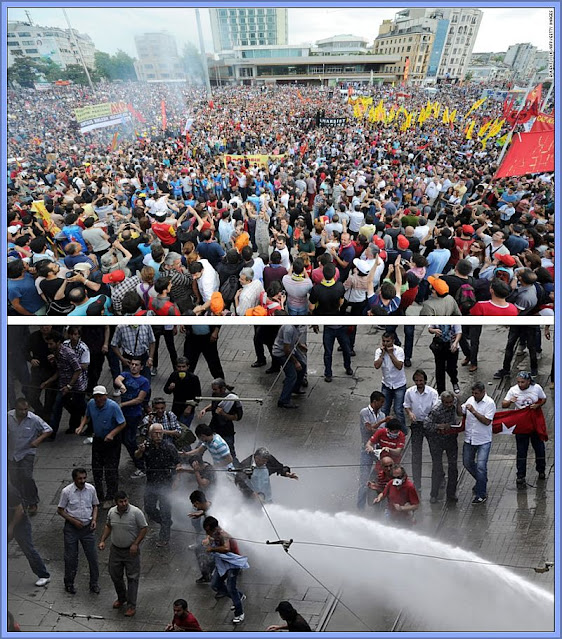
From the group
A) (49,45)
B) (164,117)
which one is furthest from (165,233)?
(164,117)

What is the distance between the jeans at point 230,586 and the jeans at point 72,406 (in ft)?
5.31

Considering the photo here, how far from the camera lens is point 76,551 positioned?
444 cm

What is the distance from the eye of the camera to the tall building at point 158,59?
7259 mm

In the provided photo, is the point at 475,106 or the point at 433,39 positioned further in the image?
the point at 475,106

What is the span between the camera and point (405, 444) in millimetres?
4426

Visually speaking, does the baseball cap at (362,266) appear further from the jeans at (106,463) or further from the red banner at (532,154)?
the jeans at (106,463)

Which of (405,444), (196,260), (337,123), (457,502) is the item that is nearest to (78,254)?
(196,260)

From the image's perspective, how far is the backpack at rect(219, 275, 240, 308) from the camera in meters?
5.92

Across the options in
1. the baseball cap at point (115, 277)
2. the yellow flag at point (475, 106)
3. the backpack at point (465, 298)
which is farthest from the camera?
the yellow flag at point (475, 106)

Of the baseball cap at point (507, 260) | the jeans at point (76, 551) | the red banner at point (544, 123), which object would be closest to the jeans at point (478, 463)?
the baseball cap at point (507, 260)

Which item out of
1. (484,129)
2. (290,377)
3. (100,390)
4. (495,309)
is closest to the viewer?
(100,390)

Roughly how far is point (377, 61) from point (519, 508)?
709 cm

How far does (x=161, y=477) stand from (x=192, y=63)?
660 cm

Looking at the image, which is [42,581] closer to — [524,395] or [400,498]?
[400,498]
